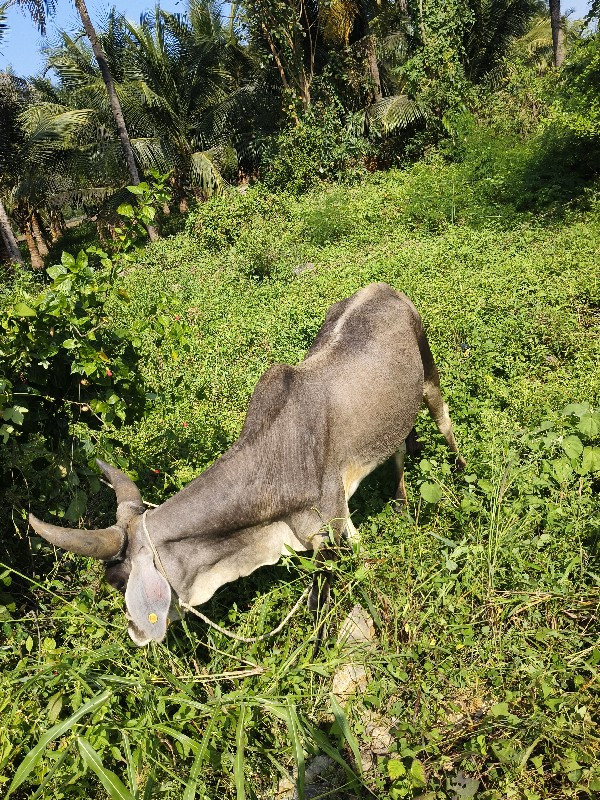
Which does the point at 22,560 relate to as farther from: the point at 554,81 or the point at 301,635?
the point at 554,81

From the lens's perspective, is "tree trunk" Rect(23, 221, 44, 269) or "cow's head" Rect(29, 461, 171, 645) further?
"tree trunk" Rect(23, 221, 44, 269)

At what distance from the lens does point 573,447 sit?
3.80 m

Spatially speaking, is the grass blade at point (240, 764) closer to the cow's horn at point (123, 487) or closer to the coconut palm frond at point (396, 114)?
the cow's horn at point (123, 487)

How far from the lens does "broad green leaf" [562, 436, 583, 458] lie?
3779 mm

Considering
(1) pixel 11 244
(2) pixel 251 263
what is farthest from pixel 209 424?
(1) pixel 11 244

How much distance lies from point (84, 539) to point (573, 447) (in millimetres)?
2850

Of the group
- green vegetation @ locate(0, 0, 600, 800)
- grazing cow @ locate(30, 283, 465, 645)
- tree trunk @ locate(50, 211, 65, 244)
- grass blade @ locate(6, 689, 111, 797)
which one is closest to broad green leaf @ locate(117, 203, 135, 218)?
green vegetation @ locate(0, 0, 600, 800)

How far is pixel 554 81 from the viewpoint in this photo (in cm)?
1195

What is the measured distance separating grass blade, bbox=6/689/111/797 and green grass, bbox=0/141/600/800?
3 centimetres

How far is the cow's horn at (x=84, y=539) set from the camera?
8.91ft

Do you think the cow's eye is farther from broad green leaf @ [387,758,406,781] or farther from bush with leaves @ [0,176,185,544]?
broad green leaf @ [387,758,406,781]

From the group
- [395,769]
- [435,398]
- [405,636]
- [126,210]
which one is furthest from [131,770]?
[435,398]

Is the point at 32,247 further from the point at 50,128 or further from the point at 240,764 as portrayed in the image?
the point at 240,764

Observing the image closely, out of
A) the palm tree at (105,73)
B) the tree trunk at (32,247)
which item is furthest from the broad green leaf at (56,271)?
the tree trunk at (32,247)
